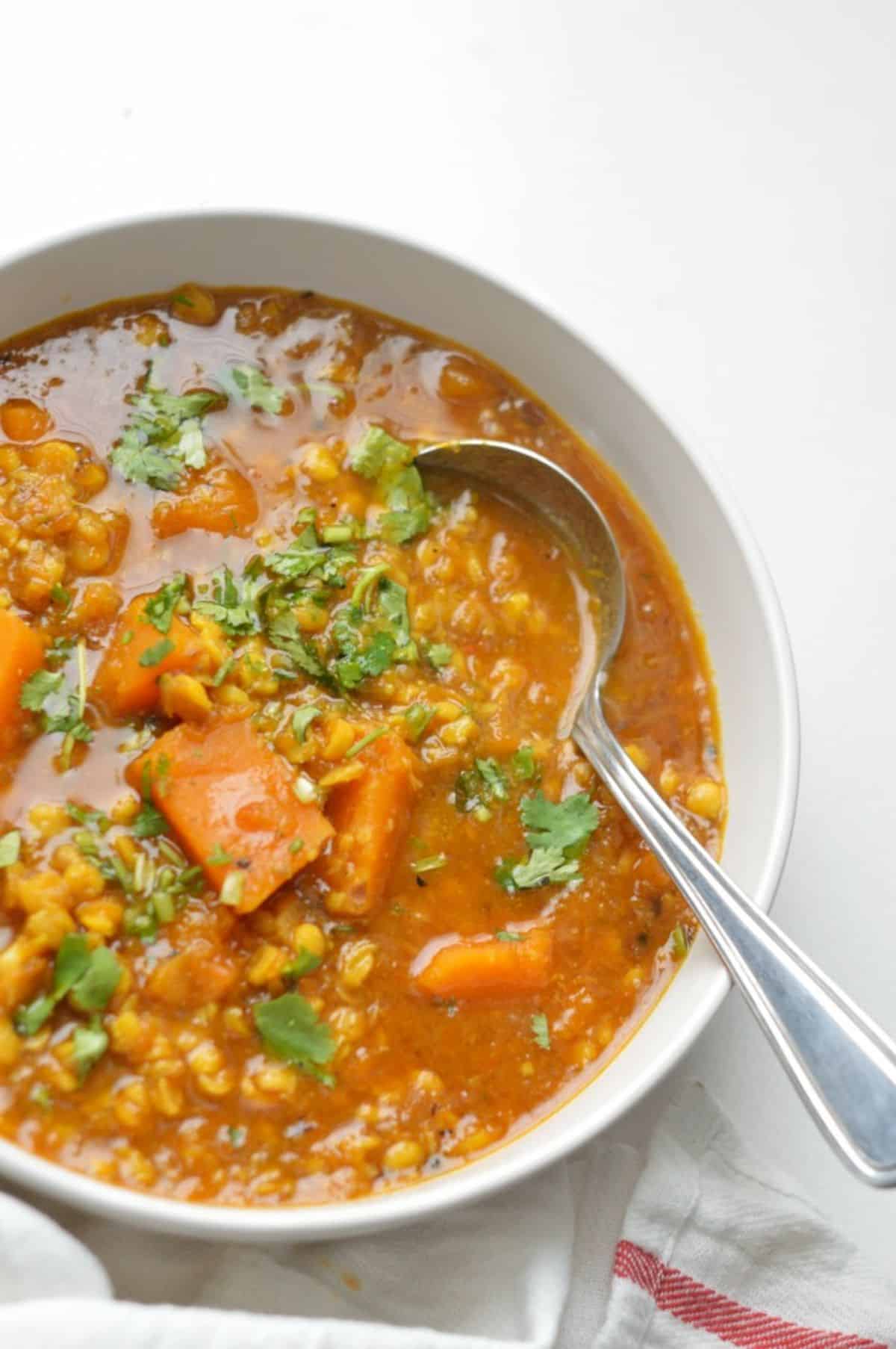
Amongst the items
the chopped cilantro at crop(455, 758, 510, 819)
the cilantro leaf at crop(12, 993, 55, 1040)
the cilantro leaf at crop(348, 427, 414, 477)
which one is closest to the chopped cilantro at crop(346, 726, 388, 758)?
the chopped cilantro at crop(455, 758, 510, 819)

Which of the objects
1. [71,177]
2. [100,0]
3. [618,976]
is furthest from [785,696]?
[100,0]

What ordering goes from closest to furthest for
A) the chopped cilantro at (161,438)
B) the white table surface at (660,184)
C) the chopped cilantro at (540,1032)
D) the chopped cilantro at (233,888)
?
the chopped cilantro at (233,888)
the chopped cilantro at (540,1032)
the chopped cilantro at (161,438)
the white table surface at (660,184)

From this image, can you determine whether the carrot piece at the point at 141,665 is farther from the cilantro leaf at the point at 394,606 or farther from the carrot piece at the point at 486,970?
the carrot piece at the point at 486,970

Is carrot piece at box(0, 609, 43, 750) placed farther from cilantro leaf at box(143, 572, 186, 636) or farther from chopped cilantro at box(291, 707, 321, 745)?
chopped cilantro at box(291, 707, 321, 745)

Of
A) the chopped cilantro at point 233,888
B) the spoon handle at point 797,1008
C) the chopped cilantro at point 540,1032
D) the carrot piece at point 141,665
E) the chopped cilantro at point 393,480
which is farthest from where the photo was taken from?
the chopped cilantro at point 393,480

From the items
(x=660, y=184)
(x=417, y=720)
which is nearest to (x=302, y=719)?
(x=417, y=720)

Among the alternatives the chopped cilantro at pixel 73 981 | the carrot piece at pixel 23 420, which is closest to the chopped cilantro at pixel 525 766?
the chopped cilantro at pixel 73 981

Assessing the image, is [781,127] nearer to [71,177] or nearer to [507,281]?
[507,281]
